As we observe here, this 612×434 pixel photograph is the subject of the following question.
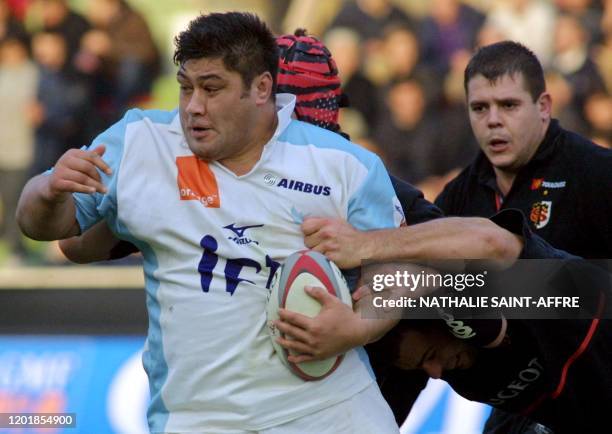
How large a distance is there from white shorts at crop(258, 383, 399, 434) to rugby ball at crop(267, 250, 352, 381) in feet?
0.42

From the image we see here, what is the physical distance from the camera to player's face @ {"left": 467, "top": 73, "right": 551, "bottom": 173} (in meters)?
5.50

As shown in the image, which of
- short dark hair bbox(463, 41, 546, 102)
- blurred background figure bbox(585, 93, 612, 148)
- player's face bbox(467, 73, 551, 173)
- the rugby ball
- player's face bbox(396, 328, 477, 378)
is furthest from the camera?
blurred background figure bbox(585, 93, 612, 148)

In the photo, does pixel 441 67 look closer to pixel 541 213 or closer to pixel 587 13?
pixel 587 13

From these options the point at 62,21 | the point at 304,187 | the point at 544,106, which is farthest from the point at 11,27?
the point at 304,187

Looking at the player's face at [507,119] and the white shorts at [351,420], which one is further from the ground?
the player's face at [507,119]

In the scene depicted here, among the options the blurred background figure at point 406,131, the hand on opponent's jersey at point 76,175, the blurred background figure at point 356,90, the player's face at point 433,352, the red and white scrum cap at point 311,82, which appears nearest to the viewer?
the hand on opponent's jersey at point 76,175

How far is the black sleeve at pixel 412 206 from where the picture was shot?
4.44 meters

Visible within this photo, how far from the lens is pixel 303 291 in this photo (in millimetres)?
3834

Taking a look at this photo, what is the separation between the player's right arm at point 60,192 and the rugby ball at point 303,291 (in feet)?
2.14

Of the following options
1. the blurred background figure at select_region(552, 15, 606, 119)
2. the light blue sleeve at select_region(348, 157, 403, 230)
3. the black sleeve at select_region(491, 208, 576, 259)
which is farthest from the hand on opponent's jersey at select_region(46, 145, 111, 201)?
the blurred background figure at select_region(552, 15, 606, 119)

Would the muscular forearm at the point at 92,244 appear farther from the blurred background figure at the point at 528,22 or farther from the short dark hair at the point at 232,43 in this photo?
the blurred background figure at the point at 528,22

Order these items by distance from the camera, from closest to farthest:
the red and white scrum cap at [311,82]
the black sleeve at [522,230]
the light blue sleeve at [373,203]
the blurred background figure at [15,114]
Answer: the light blue sleeve at [373,203], the black sleeve at [522,230], the red and white scrum cap at [311,82], the blurred background figure at [15,114]

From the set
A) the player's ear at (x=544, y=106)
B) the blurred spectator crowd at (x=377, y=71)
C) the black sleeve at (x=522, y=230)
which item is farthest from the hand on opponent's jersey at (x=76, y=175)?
the blurred spectator crowd at (x=377, y=71)

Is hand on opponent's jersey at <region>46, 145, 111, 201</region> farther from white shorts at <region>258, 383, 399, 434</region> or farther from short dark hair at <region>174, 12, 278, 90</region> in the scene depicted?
white shorts at <region>258, 383, 399, 434</region>
